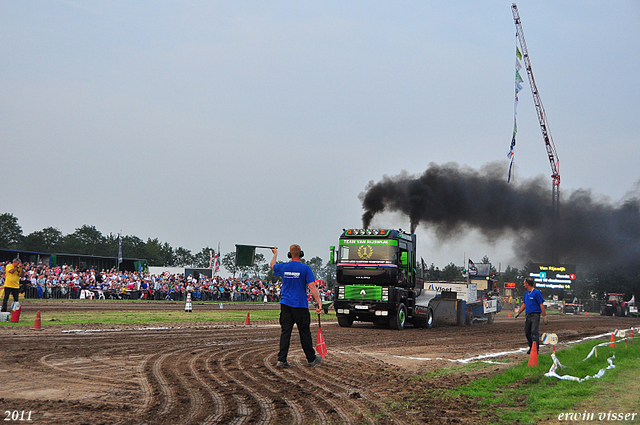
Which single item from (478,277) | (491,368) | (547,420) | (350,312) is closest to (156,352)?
(491,368)

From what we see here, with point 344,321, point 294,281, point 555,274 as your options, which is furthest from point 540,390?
point 555,274

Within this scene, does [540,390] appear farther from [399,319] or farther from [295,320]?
[399,319]

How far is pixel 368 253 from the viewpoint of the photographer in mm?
20922

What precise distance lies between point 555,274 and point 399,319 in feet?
167

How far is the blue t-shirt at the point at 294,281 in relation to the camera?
958 cm

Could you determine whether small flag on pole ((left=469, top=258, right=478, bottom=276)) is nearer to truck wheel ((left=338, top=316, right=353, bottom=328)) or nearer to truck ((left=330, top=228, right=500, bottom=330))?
truck ((left=330, top=228, right=500, bottom=330))

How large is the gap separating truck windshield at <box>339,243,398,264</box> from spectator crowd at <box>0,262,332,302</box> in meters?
11.2

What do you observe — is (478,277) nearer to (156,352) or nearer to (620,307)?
(620,307)

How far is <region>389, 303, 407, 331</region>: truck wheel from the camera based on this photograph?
20750 millimetres

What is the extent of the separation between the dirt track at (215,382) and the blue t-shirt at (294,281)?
1.09 m

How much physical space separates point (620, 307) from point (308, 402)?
56147mm

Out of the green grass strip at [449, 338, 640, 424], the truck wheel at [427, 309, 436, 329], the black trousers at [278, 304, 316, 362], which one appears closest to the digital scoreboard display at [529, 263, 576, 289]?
the truck wheel at [427, 309, 436, 329]

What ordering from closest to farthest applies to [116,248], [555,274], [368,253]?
[368,253], [555,274], [116,248]

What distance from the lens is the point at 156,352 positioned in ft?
35.8
